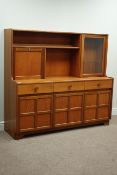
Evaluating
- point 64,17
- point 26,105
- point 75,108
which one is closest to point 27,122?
point 26,105

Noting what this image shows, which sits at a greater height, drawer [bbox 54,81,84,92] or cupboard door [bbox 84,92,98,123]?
drawer [bbox 54,81,84,92]

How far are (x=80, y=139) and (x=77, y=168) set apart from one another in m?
0.93

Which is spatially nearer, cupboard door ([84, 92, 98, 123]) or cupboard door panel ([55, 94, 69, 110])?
cupboard door panel ([55, 94, 69, 110])

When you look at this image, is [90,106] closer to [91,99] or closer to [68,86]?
[91,99]

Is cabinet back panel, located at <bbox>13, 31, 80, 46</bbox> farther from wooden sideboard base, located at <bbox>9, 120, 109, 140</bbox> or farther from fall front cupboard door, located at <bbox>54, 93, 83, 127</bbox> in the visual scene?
wooden sideboard base, located at <bbox>9, 120, 109, 140</bbox>

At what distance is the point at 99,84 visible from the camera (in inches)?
178

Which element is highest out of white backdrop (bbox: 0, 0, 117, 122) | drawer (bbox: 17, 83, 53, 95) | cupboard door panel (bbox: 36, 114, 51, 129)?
white backdrop (bbox: 0, 0, 117, 122)

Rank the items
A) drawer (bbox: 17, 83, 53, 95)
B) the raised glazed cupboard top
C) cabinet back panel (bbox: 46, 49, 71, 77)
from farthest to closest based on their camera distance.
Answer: cabinet back panel (bbox: 46, 49, 71, 77) < the raised glazed cupboard top < drawer (bbox: 17, 83, 53, 95)

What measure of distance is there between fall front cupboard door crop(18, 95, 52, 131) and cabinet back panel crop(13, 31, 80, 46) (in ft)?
3.07

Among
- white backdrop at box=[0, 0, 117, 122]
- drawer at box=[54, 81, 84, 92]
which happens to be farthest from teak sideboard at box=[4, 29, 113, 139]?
white backdrop at box=[0, 0, 117, 122]

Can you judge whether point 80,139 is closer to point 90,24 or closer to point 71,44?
point 71,44

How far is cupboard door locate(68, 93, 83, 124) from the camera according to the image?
4.32 metres

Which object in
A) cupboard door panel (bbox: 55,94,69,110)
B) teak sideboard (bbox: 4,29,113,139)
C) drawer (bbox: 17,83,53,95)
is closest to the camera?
drawer (bbox: 17,83,53,95)

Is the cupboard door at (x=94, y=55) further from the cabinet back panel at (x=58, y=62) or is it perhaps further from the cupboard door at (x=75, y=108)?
the cupboard door at (x=75, y=108)
